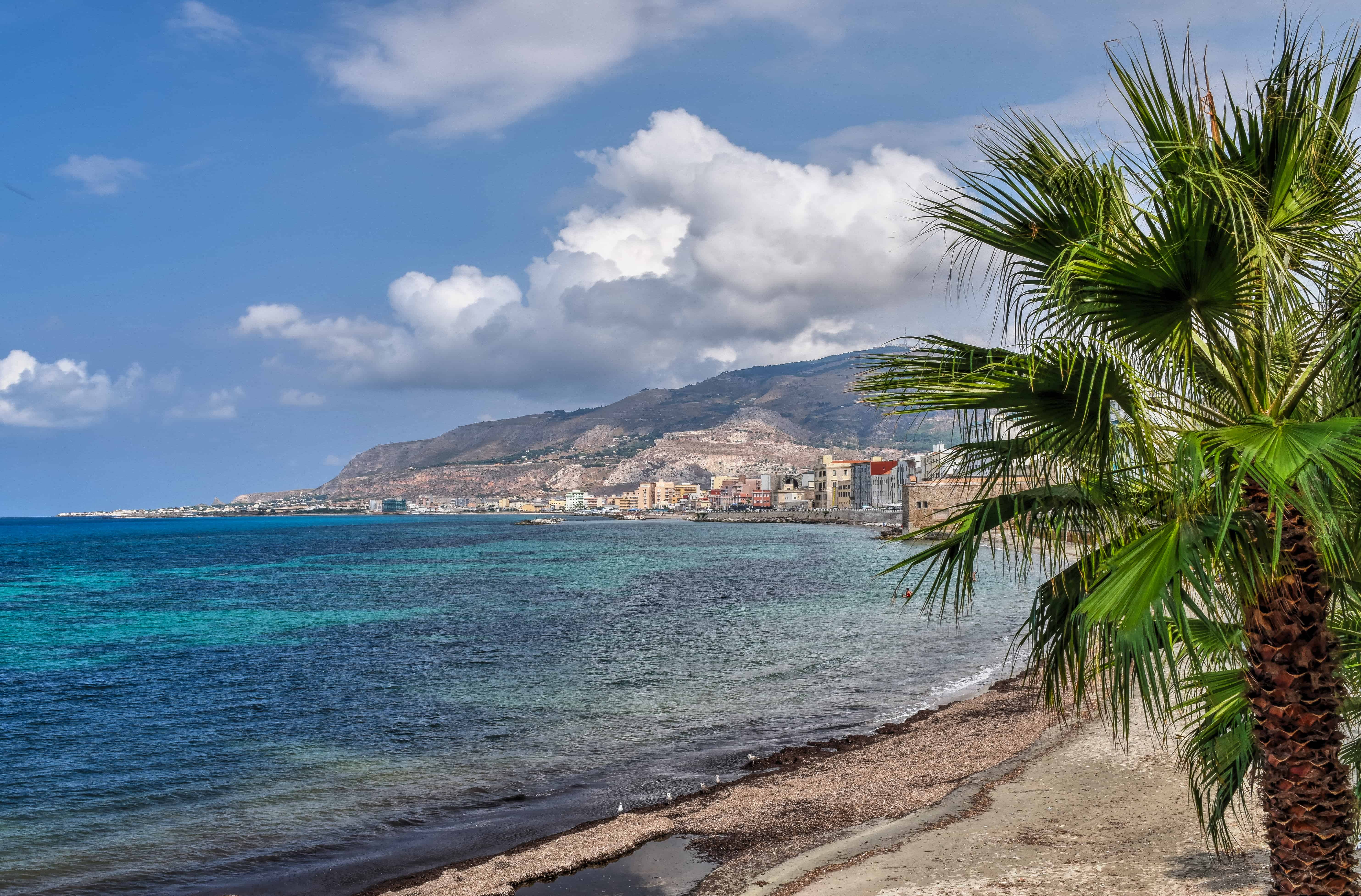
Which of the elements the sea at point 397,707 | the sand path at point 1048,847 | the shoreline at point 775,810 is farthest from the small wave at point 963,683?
the sand path at point 1048,847

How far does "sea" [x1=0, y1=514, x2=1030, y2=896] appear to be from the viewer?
39.6 ft

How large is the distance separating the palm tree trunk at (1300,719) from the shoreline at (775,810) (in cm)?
620

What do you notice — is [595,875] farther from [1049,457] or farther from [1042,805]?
[1049,457]

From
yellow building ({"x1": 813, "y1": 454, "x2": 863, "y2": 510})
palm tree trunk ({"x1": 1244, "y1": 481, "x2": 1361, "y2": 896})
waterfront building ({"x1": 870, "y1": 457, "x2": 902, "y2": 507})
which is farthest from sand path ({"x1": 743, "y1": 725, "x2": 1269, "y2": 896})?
yellow building ({"x1": 813, "y1": 454, "x2": 863, "y2": 510})

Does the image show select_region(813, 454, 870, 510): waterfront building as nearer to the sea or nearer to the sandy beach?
the sea

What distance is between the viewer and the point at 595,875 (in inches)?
390

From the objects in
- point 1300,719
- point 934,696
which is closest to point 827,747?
point 934,696

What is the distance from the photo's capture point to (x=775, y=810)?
37.7 feet

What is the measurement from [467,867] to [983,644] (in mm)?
20886

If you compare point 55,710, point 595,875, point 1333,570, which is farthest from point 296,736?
point 1333,570

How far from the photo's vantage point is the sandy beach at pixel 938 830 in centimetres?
760

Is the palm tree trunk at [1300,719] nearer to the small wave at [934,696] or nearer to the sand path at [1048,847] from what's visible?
the sand path at [1048,847]

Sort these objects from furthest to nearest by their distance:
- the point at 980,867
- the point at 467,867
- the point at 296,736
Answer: the point at 296,736 → the point at 467,867 → the point at 980,867

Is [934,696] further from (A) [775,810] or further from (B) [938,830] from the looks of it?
(B) [938,830]
